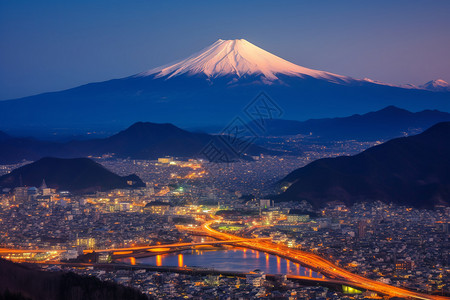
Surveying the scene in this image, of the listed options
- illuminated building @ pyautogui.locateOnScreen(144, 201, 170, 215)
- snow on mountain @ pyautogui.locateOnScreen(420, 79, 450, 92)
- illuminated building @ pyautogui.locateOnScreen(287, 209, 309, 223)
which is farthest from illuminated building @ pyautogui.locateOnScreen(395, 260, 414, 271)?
snow on mountain @ pyautogui.locateOnScreen(420, 79, 450, 92)

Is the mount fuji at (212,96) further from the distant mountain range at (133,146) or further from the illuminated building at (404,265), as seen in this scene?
the illuminated building at (404,265)

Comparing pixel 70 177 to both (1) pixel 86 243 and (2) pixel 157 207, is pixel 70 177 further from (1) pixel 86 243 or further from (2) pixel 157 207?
(1) pixel 86 243

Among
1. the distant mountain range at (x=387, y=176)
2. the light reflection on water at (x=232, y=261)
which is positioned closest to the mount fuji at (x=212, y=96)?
the distant mountain range at (x=387, y=176)

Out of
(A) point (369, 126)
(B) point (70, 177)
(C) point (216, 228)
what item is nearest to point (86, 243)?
(C) point (216, 228)

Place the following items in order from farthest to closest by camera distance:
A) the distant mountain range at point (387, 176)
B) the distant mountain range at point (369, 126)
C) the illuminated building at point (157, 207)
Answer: the distant mountain range at point (369, 126), the distant mountain range at point (387, 176), the illuminated building at point (157, 207)

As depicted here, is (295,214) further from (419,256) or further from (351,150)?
(351,150)

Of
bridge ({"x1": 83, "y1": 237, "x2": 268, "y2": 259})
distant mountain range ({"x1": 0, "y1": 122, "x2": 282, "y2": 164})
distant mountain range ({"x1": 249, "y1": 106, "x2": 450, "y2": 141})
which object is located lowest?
bridge ({"x1": 83, "y1": 237, "x2": 268, "y2": 259})

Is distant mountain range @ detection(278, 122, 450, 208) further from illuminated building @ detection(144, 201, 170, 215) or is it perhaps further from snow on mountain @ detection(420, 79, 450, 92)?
snow on mountain @ detection(420, 79, 450, 92)

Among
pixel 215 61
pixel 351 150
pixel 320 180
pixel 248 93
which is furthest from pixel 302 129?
pixel 320 180
